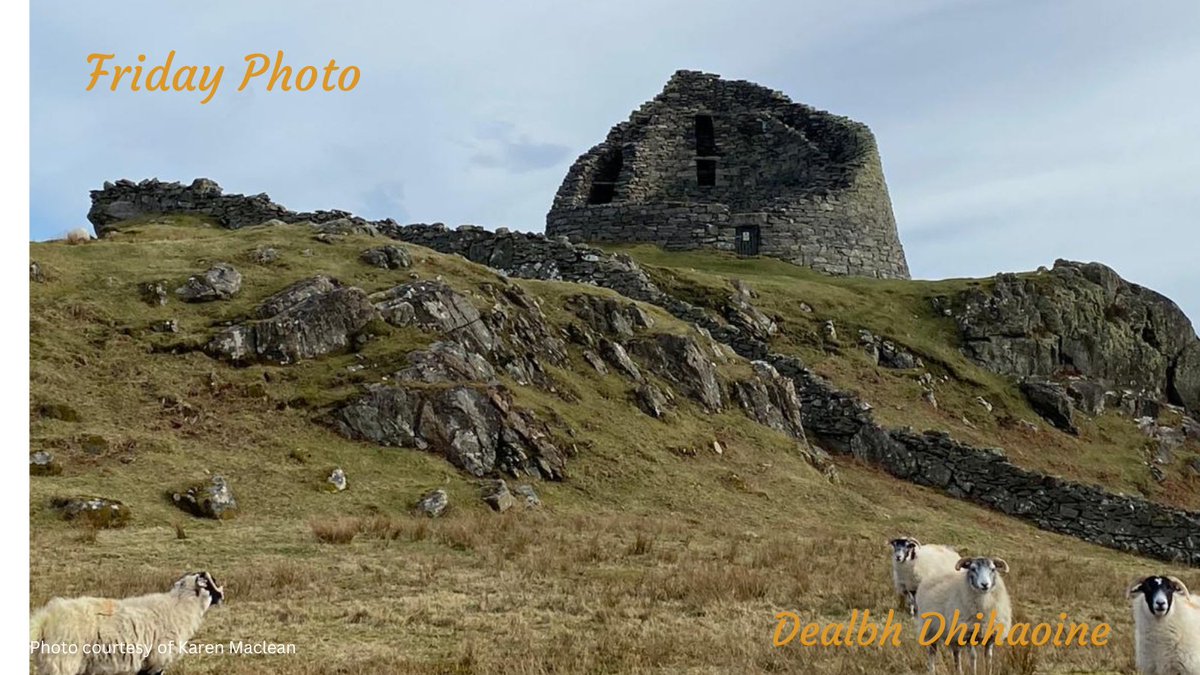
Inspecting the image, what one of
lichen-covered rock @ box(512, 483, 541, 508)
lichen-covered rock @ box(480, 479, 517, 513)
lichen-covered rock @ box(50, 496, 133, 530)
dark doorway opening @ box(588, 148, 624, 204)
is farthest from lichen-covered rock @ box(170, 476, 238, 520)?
dark doorway opening @ box(588, 148, 624, 204)

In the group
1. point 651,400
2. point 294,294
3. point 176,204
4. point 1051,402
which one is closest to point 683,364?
point 651,400

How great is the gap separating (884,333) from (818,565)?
1117 inches

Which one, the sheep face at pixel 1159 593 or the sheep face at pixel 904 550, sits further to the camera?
the sheep face at pixel 904 550

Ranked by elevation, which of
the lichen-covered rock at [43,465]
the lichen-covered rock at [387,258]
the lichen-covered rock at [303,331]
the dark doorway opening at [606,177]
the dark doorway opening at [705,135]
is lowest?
the lichen-covered rock at [43,465]

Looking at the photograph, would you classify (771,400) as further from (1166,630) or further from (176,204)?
(176,204)

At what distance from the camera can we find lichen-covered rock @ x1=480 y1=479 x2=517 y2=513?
72.9 feet

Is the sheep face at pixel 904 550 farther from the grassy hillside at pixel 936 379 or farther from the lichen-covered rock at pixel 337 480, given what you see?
the grassy hillside at pixel 936 379

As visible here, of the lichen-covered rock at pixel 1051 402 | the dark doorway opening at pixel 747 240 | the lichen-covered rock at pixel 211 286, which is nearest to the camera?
the lichen-covered rock at pixel 211 286

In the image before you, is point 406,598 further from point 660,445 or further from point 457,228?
point 457,228

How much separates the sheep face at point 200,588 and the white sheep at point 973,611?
24.8ft

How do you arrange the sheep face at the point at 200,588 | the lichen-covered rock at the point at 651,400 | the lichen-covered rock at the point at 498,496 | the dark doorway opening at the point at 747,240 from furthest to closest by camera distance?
1. the dark doorway opening at the point at 747,240
2. the lichen-covered rock at the point at 651,400
3. the lichen-covered rock at the point at 498,496
4. the sheep face at the point at 200,588

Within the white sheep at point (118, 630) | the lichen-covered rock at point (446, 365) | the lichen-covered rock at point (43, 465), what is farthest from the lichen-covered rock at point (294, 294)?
the white sheep at point (118, 630)

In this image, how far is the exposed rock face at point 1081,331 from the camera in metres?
45.7
